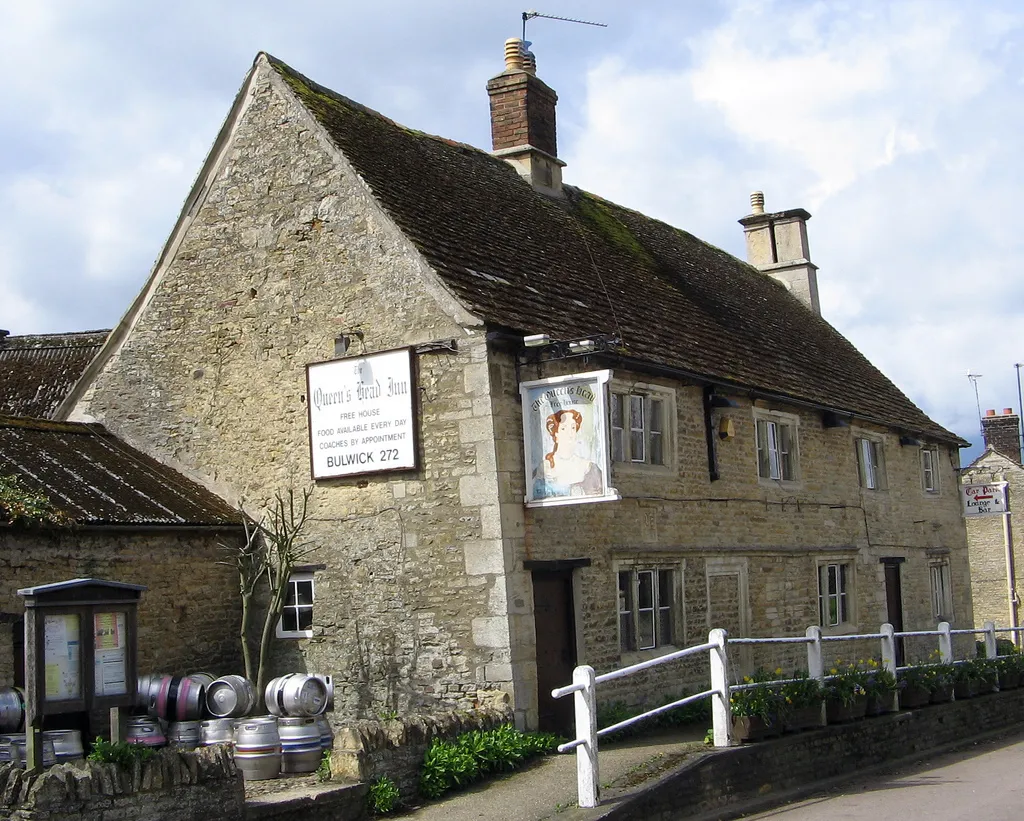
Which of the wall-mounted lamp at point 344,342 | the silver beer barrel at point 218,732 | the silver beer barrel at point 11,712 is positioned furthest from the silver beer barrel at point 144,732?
the wall-mounted lamp at point 344,342

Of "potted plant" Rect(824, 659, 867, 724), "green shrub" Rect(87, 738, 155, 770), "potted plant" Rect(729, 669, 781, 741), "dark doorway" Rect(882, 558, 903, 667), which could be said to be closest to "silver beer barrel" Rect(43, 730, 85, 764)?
"green shrub" Rect(87, 738, 155, 770)

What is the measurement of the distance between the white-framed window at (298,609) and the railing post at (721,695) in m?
4.83

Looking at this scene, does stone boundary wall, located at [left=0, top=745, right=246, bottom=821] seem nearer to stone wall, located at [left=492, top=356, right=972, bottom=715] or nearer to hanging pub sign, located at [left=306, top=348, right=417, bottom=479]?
stone wall, located at [left=492, top=356, right=972, bottom=715]

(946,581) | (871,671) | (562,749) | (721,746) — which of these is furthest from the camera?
(946,581)

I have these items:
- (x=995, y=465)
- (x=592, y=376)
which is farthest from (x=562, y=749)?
(x=995, y=465)

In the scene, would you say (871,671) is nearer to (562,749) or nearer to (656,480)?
(656,480)

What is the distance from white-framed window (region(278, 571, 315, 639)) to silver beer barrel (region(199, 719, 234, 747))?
8.37 feet

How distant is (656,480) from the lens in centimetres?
1570

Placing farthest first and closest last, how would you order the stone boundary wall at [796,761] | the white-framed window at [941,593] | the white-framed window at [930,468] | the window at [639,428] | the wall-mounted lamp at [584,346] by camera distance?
the white-framed window at [930,468] → the white-framed window at [941,593] → the window at [639,428] → the wall-mounted lamp at [584,346] → the stone boundary wall at [796,761]

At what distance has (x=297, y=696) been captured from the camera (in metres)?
12.6

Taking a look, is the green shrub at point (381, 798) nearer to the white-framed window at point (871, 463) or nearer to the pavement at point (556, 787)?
the pavement at point (556, 787)

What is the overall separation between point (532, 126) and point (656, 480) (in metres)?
7.64

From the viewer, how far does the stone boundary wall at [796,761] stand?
11000 millimetres

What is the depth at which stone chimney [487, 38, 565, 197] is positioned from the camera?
20.5m
